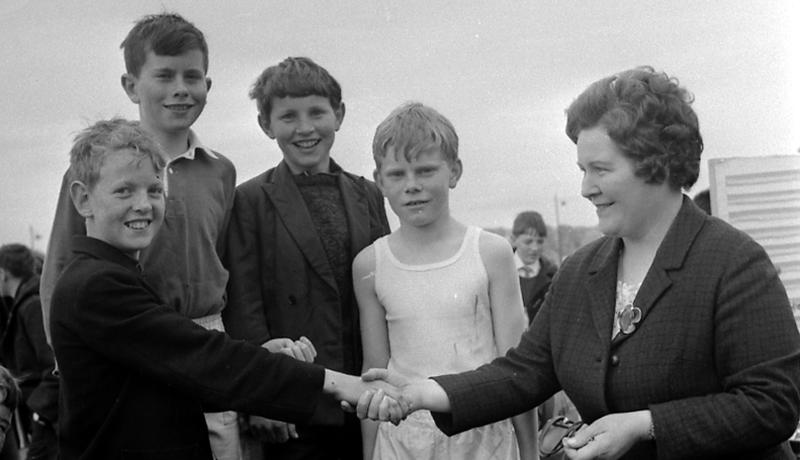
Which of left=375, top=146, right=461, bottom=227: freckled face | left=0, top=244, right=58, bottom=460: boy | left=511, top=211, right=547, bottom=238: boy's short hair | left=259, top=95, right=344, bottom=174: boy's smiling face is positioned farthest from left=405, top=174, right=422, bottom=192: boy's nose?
left=511, top=211, right=547, bottom=238: boy's short hair

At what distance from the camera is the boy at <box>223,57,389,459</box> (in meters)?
3.24

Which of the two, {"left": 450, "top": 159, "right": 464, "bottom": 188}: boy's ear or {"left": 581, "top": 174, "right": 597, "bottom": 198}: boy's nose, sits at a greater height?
{"left": 450, "top": 159, "right": 464, "bottom": 188}: boy's ear

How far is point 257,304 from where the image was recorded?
3242mm

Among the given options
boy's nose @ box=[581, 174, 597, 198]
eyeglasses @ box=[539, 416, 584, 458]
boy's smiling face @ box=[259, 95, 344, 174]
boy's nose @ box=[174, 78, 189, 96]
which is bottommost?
eyeglasses @ box=[539, 416, 584, 458]

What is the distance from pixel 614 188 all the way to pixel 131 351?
1413 millimetres

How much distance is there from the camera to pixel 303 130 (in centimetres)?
341

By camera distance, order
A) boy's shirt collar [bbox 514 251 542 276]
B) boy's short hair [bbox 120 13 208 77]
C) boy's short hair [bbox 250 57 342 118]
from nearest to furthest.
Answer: boy's short hair [bbox 120 13 208 77]
boy's short hair [bbox 250 57 342 118]
boy's shirt collar [bbox 514 251 542 276]

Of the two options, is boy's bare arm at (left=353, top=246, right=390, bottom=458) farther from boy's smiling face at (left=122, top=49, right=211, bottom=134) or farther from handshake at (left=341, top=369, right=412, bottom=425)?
boy's smiling face at (left=122, top=49, right=211, bottom=134)

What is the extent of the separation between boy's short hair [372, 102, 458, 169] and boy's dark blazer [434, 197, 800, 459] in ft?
2.62

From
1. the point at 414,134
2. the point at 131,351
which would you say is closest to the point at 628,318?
the point at 414,134

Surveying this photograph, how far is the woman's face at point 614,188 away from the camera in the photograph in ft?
8.04

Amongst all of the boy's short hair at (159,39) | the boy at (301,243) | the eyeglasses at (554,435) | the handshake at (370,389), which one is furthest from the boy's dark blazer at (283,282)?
the eyeglasses at (554,435)

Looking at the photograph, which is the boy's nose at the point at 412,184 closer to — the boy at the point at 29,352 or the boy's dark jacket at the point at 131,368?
the boy's dark jacket at the point at 131,368

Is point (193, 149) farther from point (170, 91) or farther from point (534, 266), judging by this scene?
point (534, 266)
